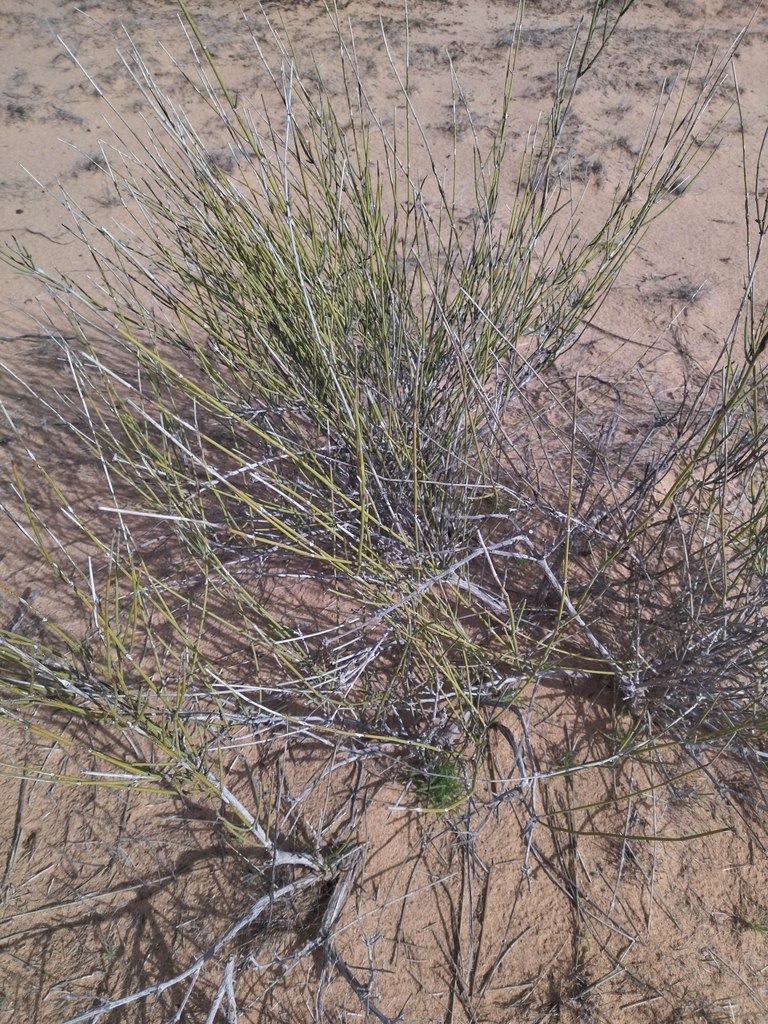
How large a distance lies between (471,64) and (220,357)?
4615 mm

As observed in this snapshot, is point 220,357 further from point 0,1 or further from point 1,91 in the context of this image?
point 0,1

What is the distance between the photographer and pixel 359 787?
1541 mm

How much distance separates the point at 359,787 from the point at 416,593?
2.18ft

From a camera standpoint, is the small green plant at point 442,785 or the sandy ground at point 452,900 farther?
the small green plant at point 442,785

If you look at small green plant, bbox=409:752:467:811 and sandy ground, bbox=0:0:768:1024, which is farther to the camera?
small green plant, bbox=409:752:467:811

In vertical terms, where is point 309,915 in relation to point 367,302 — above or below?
below

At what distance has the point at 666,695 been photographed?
4.83 ft

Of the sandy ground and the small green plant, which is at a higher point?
the small green plant

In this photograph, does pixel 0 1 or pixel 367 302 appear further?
pixel 0 1

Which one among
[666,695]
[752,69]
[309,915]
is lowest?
[309,915]

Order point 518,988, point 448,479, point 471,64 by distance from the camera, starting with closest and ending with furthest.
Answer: point 518,988 → point 448,479 → point 471,64

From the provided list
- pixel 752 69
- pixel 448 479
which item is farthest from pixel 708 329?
pixel 752 69

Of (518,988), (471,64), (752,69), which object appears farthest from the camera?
(471,64)

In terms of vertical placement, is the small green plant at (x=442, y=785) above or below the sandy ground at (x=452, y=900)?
above
